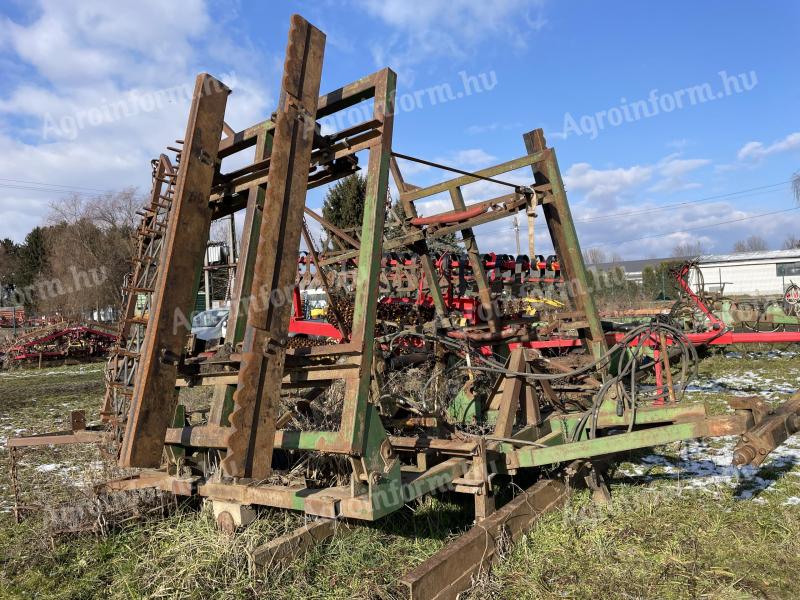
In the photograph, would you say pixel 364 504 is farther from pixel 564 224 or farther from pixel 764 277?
pixel 764 277

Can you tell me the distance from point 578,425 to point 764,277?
4563 cm

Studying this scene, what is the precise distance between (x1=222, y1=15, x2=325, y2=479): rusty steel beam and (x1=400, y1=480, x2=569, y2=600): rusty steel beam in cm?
96

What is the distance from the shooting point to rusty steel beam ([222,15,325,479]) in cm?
256

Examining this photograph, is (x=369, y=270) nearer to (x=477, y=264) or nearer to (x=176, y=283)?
(x=176, y=283)

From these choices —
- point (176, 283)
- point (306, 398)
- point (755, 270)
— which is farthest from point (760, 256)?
point (176, 283)

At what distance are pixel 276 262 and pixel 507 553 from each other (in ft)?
7.26

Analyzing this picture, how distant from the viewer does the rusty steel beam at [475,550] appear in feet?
9.09

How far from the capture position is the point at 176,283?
297cm

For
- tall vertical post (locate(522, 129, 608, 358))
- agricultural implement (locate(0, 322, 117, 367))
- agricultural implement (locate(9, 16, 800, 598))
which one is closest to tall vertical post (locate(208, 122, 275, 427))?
agricultural implement (locate(9, 16, 800, 598))

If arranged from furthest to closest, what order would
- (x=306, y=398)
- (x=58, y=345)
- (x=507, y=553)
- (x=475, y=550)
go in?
1. (x=58, y=345)
2. (x=306, y=398)
3. (x=507, y=553)
4. (x=475, y=550)

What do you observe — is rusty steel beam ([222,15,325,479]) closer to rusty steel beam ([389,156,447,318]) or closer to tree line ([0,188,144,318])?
rusty steel beam ([389,156,447,318])

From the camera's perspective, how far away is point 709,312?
35.9ft

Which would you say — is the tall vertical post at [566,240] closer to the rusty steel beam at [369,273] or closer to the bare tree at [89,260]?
the rusty steel beam at [369,273]

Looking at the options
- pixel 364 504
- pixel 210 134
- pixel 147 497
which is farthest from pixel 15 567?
pixel 210 134
